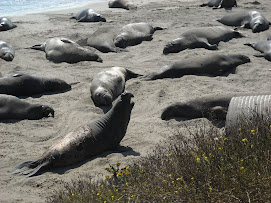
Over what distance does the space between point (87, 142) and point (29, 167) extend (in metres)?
0.82

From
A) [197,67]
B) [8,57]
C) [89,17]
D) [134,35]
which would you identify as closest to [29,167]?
[197,67]

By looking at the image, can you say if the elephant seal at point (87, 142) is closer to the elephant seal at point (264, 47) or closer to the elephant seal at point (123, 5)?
the elephant seal at point (264, 47)

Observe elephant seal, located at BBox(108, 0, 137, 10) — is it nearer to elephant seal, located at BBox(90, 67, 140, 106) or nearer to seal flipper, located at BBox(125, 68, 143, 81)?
seal flipper, located at BBox(125, 68, 143, 81)

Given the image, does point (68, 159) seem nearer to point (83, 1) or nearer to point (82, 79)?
point (82, 79)

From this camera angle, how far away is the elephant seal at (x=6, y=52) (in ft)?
36.0

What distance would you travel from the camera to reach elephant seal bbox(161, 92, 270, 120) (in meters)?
6.80

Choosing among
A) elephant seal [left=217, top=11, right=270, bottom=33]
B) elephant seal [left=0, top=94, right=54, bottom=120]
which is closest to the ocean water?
elephant seal [left=217, top=11, right=270, bottom=33]

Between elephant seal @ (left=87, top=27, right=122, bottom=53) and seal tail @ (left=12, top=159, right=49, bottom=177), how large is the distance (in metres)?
5.96

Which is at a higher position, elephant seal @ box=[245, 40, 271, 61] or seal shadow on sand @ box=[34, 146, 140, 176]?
seal shadow on sand @ box=[34, 146, 140, 176]

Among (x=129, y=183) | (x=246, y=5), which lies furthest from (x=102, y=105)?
(x=246, y=5)

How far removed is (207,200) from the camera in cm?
339

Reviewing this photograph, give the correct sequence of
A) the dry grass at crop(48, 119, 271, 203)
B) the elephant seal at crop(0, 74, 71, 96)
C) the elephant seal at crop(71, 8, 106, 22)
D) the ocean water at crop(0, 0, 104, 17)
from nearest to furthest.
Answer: the dry grass at crop(48, 119, 271, 203) → the elephant seal at crop(0, 74, 71, 96) → the elephant seal at crop(71, 8, 106, 22) → the ocean water at crop(0, 0, 104, 17)

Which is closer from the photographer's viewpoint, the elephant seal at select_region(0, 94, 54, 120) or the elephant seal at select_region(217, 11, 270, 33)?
the elephant seal at select_region(0, 94, 54, 120)

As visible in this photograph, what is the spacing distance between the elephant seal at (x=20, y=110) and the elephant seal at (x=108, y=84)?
0.90 meters
